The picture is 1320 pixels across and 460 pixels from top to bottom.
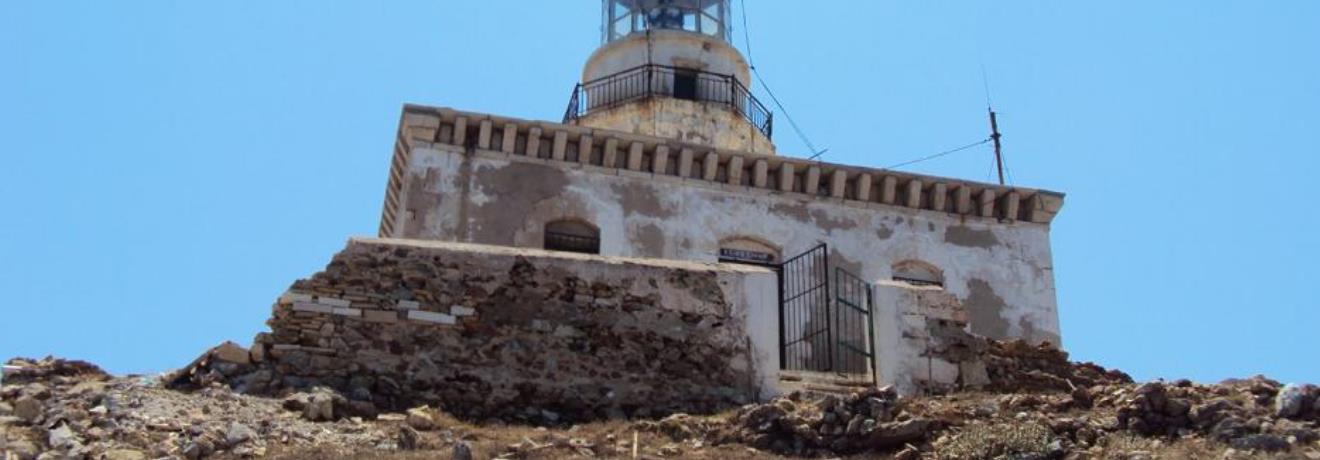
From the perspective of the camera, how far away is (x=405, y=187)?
23.4 meters

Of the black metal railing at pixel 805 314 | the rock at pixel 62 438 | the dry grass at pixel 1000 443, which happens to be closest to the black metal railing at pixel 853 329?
the black metal railing at pixel 805 314

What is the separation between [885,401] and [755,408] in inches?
44.7

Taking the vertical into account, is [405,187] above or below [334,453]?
above

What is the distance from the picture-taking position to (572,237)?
2344 centimetres

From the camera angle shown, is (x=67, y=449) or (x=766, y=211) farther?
(x=766, y=211)

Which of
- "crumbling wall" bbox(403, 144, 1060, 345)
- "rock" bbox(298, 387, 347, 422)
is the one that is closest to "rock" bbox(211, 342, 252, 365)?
"rock" bbox(298, 387, 347, 422)

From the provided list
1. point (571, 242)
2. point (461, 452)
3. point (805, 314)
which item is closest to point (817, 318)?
point (805, 314)

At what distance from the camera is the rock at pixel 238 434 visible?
12500 millimetres

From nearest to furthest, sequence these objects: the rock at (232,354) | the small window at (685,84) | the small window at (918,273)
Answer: the rock at (232,354) → the small window at (918,273) → the small window at (685,84)

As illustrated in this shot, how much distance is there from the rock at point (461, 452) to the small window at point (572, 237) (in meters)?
11.2

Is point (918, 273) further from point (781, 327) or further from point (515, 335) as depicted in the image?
point (515, 335)

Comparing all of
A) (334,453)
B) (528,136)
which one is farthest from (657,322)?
(528,136)

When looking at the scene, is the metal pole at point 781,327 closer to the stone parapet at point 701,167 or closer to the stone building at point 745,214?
the stone building at point 745,214

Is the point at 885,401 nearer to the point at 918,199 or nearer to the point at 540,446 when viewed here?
the point at 540,446
